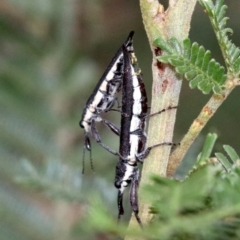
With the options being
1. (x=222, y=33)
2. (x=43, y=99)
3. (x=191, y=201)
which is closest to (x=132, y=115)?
(x=222, y=33)

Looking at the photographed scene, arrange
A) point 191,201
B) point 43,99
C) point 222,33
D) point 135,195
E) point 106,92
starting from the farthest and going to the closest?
point 43,99 → point 106,92 → point 135,195 → point 222,33 → point 191,201

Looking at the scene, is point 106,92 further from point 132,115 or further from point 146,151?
point 146,151

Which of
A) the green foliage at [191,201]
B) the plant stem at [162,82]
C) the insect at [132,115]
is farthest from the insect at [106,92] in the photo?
the green foliage at [191,201]

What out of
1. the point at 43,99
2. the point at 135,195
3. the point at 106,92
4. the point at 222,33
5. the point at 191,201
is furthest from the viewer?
the point at 43,99

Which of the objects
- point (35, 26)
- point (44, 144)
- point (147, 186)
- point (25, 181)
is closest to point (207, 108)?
point (147, 186)

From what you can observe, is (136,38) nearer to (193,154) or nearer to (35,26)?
(35,26)

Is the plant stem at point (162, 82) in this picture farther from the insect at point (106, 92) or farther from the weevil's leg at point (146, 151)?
the insect at point (106, 92)
